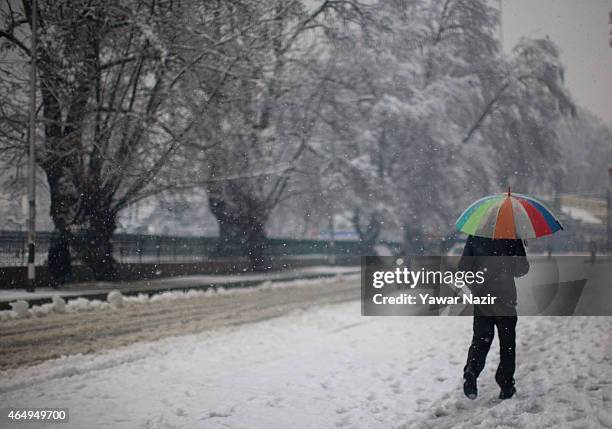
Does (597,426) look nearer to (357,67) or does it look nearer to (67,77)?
(67,77)

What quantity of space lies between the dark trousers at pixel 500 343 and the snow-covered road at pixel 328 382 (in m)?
0.24

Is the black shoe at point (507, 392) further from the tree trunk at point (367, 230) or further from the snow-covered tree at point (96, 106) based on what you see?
the tree trunk at point (367, 230)

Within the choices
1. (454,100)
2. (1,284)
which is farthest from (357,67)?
(1,284)

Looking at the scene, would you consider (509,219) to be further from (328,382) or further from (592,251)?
(592,251)

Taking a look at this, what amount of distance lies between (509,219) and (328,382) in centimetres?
269

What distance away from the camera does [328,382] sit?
17.5ft

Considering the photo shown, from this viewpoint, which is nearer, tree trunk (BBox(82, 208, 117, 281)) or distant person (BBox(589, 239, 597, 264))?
tree trunk (BBox(82, 208, 117, 281))

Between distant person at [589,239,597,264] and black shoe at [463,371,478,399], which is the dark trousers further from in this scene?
distant person at [589,239,597,264]

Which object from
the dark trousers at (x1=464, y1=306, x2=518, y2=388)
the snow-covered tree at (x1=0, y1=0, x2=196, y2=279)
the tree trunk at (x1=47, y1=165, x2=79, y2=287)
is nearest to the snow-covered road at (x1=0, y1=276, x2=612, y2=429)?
the dark trousers at (x1=464, y1=306, x2=518, y2=388)

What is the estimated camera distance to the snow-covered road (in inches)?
159

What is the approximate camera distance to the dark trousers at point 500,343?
4035 mm

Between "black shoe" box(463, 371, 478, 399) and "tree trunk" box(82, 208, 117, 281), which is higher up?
"tree trunk" box(82, 208, 117, 281)

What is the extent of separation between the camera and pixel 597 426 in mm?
3354

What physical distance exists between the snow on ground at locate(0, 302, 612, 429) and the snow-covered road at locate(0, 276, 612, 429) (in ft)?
0.04
